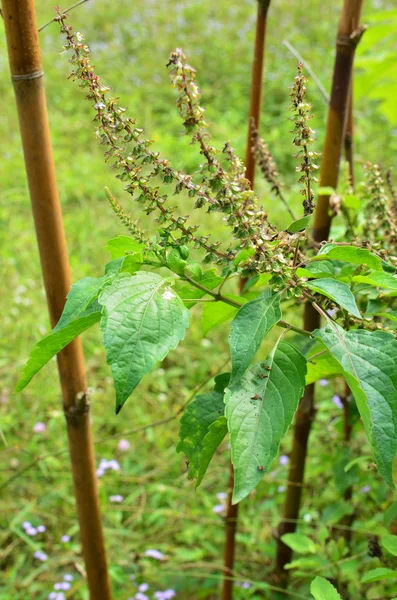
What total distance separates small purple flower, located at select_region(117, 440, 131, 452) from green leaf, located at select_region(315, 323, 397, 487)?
1671 mm

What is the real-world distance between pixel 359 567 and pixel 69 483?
1.05 metres

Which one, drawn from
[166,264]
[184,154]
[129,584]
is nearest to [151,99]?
[184,154]

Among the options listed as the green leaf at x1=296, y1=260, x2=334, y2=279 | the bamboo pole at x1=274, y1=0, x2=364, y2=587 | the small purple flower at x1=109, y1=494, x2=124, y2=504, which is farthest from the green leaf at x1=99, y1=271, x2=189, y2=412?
the small purple flower at x1=109, y1=494, x2=124, y2=504

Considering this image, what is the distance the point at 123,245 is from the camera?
85 cm

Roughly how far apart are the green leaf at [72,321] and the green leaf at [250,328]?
17 centimetres

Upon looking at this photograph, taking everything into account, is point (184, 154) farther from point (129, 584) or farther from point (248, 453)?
point (248, 453)

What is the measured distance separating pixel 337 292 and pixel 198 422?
0.87 feet

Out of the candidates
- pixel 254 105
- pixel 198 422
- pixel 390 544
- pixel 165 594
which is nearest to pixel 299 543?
pixel 165 594

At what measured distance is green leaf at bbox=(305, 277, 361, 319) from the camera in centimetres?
71

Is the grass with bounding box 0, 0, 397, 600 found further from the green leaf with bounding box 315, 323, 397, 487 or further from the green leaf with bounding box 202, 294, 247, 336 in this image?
the green leaf with bounding box 315, 323, 397, 487

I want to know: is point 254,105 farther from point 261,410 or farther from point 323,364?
point 261,410

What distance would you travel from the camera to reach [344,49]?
3.94 ft

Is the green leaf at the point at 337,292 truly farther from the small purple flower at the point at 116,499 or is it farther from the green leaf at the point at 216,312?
the small purple flower at the point at 116,499

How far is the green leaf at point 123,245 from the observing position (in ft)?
2.74
